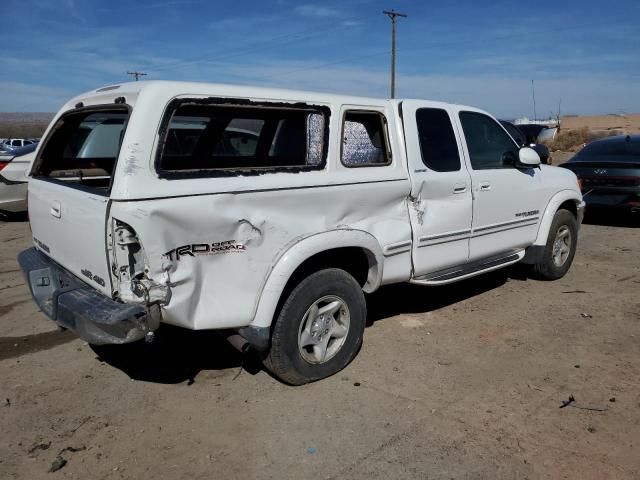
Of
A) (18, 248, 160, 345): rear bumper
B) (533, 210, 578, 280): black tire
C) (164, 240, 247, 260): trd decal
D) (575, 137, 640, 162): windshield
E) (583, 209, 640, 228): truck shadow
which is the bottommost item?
(583, 209, 640, 228): truck shadow

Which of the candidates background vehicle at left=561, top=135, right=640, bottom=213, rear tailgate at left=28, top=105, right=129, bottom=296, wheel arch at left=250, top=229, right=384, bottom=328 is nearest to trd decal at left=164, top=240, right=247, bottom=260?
wheel arch at left=250, top=229, right=384, bottom=328

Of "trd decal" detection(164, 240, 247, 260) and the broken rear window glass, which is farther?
the broken rear window glass

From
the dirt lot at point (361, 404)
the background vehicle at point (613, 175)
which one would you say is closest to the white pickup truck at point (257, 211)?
the dirt lot at point (361, 404)

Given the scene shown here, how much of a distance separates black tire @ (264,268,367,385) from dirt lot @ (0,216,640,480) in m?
0.12

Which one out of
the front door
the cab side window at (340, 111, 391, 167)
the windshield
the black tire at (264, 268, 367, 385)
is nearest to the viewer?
the black tire at (264, 268, 367, 385)

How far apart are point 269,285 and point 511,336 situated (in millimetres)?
2430

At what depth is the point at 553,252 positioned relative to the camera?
20.4 feet

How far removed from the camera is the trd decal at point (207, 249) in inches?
118

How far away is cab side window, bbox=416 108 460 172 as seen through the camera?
176 inches

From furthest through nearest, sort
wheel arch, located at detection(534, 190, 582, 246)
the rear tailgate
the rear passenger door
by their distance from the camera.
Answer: wheel arch, located at detection(534, 190, 582, 246) → the rear passenger door → the rear tailgate

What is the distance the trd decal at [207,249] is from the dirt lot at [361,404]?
42.0 inches

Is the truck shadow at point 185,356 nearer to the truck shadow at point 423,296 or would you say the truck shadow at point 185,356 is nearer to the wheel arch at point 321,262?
the truck shadow at point 423,296

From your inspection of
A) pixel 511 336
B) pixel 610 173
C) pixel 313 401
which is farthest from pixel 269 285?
pixel 610 173

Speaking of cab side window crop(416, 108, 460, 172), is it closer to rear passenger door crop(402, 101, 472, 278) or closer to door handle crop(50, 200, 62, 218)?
rear passenger door crop(402, 101, 472, 278)
